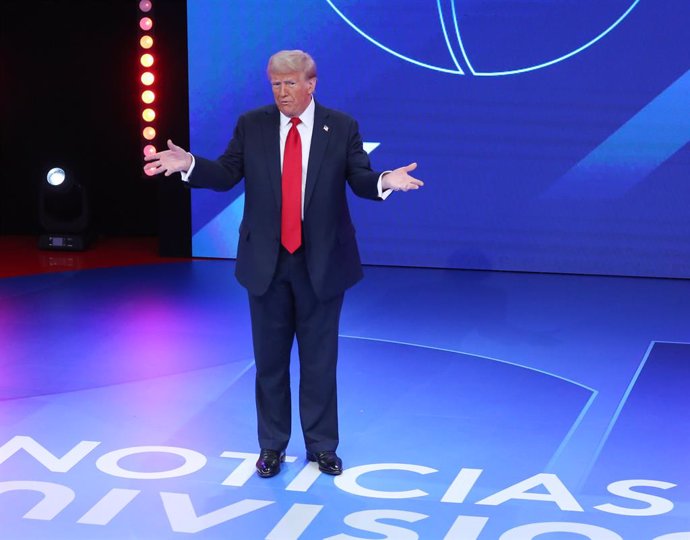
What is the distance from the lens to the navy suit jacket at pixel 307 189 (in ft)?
13.0

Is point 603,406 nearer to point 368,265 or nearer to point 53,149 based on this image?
point 368,265

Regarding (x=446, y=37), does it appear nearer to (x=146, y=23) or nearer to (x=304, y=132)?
(x=146, y=23)

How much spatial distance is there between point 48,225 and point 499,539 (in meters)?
6.18

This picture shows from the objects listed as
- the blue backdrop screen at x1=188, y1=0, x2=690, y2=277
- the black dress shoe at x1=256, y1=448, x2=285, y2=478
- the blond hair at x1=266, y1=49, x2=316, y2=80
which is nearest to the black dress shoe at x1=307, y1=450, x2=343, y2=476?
the black dress shoe at x1=256, y1=448, x2=285, y2=478

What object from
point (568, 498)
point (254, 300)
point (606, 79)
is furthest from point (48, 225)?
point (568, 498)

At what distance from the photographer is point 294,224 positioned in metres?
3.96

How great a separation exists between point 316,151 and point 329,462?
1.11 metres

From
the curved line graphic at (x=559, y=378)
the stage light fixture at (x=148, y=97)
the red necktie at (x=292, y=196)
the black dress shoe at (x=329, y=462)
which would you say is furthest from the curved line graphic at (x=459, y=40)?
the black dress shoe at (x=329, y=462)

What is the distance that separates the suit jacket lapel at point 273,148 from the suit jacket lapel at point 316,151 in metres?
0.10

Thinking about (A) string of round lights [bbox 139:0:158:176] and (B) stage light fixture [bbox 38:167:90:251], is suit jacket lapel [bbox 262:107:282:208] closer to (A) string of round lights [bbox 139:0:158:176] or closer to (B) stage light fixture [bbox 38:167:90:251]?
(A) string of round lights [bbox 139:0:158:176]

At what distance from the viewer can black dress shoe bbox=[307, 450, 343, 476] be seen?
13.4 ft

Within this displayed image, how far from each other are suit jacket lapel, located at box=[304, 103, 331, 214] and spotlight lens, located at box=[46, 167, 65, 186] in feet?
17.2

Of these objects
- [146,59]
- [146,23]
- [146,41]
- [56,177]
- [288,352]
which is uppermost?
[146,23]

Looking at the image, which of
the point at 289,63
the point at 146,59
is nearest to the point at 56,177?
the point at 146,59
